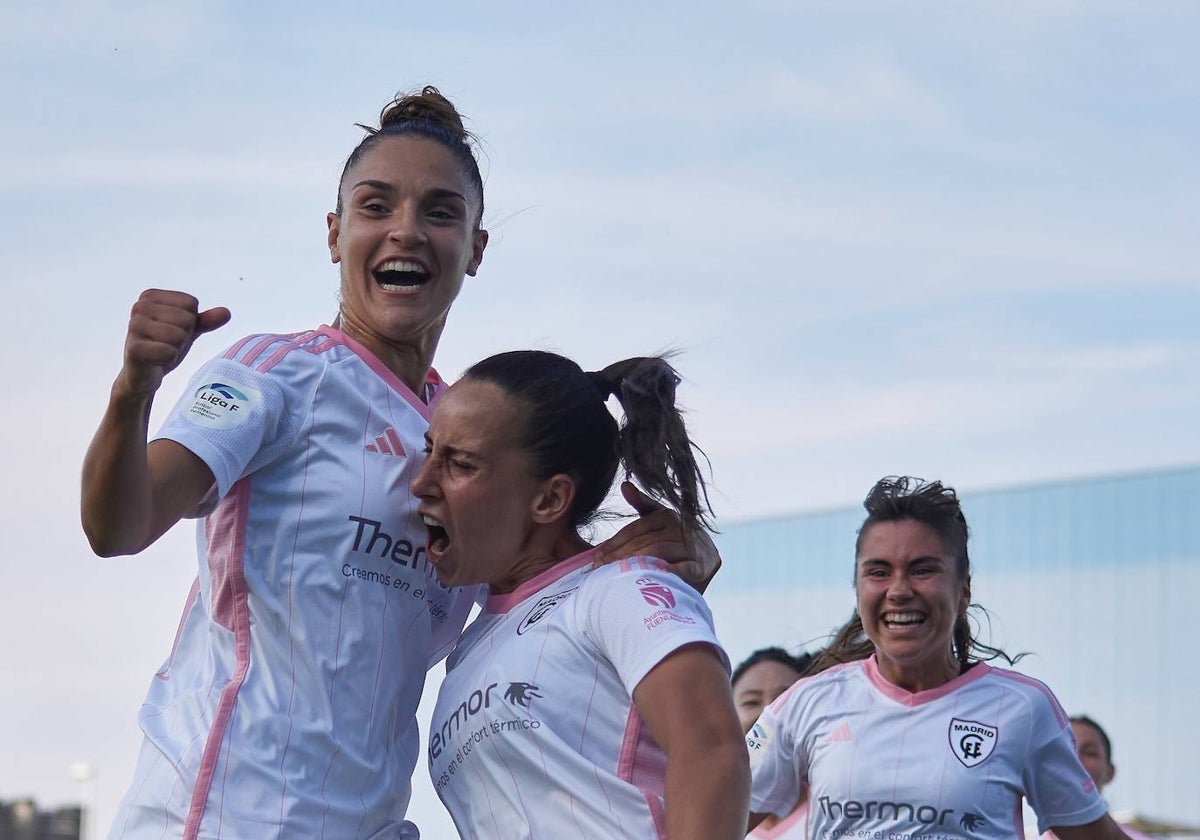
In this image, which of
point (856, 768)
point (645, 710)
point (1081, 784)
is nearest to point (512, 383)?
point (645, 710)

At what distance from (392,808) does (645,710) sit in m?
0.65

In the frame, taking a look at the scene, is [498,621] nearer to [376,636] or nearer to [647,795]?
[376,636]

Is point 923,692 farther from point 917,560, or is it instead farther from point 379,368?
point 379,368

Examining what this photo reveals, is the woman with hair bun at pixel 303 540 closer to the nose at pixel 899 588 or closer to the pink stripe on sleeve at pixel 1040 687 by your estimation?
the nose at pixel 899 588

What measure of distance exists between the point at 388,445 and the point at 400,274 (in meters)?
0.39

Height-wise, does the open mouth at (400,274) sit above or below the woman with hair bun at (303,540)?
above

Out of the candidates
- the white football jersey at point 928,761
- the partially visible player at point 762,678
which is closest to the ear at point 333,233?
the white football jersey at point 928,761

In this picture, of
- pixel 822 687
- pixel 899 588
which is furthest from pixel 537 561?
pixel 822 687

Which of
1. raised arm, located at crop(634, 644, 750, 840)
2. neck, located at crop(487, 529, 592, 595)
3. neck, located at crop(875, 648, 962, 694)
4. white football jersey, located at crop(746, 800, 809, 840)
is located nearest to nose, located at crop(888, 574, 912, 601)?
neck, located at crop(875, 648, 962, 694)

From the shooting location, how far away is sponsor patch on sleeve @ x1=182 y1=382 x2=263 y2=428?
3314mm

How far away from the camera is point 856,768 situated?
584 cm

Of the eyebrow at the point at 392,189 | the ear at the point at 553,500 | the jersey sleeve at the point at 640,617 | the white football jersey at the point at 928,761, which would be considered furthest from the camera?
the white football jersey at the point at 928,761

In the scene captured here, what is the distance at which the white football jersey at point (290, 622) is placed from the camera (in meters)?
3.30

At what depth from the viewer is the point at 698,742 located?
3.10 m
